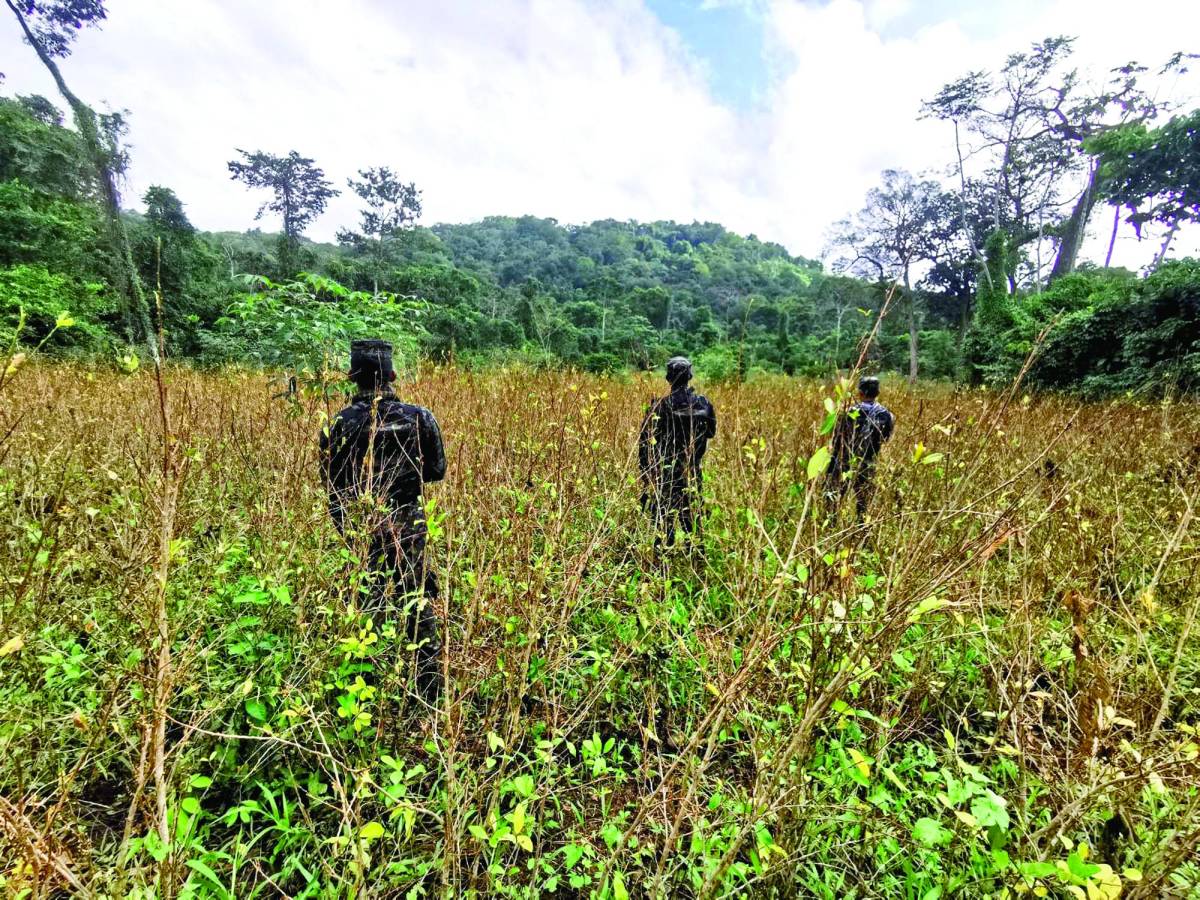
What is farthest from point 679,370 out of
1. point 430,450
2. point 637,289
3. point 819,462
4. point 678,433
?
point 637,289

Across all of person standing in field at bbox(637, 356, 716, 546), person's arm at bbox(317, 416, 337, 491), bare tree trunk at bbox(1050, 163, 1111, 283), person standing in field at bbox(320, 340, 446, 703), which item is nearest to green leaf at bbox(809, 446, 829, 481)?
person standing in field at bbox(320, 340, 446, 703)

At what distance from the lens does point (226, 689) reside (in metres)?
2.09

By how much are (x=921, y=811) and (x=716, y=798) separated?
3.71 ft

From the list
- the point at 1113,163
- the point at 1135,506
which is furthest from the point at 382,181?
the point at 1135,506

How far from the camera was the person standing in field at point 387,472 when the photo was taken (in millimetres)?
2256

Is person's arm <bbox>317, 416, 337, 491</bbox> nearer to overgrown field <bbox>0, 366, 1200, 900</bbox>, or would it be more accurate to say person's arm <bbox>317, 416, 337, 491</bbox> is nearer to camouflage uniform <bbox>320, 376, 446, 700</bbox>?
camouflage uniform <bbox>320, 376, 446, 700</bbox>

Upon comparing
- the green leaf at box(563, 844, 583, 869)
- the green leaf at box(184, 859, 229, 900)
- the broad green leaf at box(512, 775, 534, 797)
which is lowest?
the green leaf at box(184, 859, 229, 900)

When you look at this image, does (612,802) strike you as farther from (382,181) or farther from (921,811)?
(382,181)

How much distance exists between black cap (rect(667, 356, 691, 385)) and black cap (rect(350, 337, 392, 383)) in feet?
6.73

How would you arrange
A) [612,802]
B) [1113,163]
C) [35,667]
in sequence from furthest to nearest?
1. [1113,163]
2. [35,667]
3. [612,802]

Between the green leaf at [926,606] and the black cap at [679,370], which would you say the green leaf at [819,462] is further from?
the black cap at [679,370]

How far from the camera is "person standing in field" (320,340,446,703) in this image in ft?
7.40

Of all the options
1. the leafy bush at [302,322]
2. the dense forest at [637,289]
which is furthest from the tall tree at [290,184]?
the leafy bush at [302,322]

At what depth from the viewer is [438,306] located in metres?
5.71
